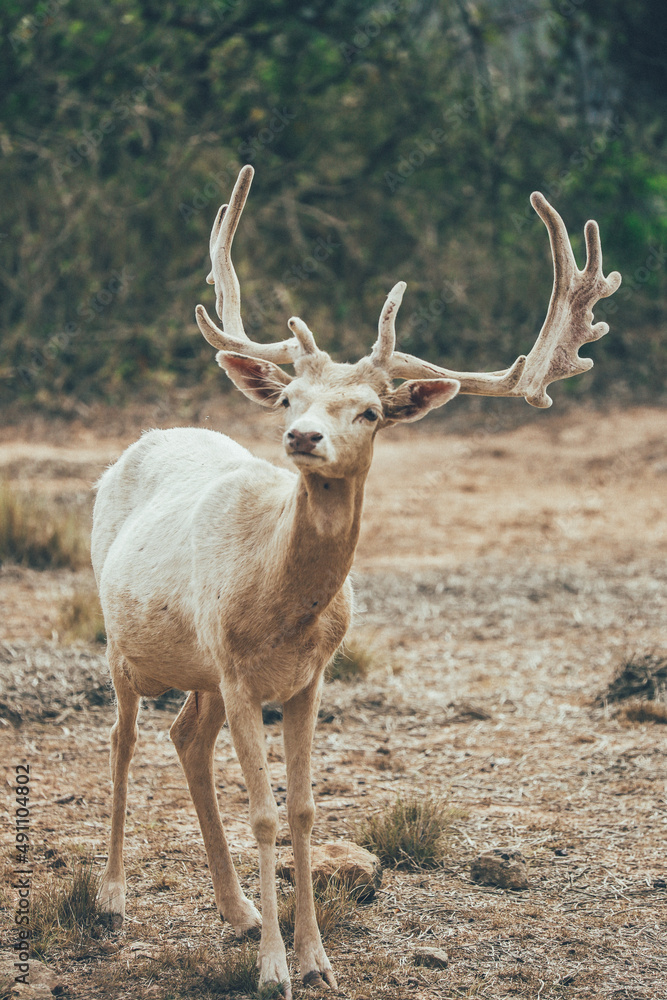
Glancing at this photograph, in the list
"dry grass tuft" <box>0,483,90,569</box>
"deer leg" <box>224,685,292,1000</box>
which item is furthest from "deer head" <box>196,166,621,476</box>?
"dry grass tuft" <box>0,483,90,569</box>

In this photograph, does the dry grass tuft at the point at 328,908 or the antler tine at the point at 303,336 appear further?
the dry grass tuft at the point at 328,908

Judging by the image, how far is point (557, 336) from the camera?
3990 mm

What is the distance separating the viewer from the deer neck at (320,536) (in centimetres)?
359

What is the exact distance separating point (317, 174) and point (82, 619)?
1090 cm

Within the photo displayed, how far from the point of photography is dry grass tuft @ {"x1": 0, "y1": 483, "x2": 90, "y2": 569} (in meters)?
8.61

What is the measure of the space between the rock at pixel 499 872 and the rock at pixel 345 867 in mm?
404

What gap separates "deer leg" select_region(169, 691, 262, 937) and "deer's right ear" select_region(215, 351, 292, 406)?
3.92 ft

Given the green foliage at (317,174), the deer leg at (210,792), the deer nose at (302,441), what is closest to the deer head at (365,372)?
the deer nose at (302,441)

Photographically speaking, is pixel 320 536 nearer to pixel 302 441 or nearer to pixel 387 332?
pixel 302 441

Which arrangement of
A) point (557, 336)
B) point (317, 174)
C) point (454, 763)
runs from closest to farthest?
point (557, 336) < point (454, 763) < point (317, 174)

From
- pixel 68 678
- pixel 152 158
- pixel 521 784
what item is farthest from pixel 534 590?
pixel 152 158

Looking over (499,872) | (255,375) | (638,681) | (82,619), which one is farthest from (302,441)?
(82,619)

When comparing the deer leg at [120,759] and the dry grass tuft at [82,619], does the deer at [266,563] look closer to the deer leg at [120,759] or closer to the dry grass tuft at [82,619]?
the deer leg at [120,759]

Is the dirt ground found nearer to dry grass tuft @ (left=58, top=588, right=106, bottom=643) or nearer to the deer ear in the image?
dry grass tuft @ (left=58, top=588, right=106, bottom=643)
